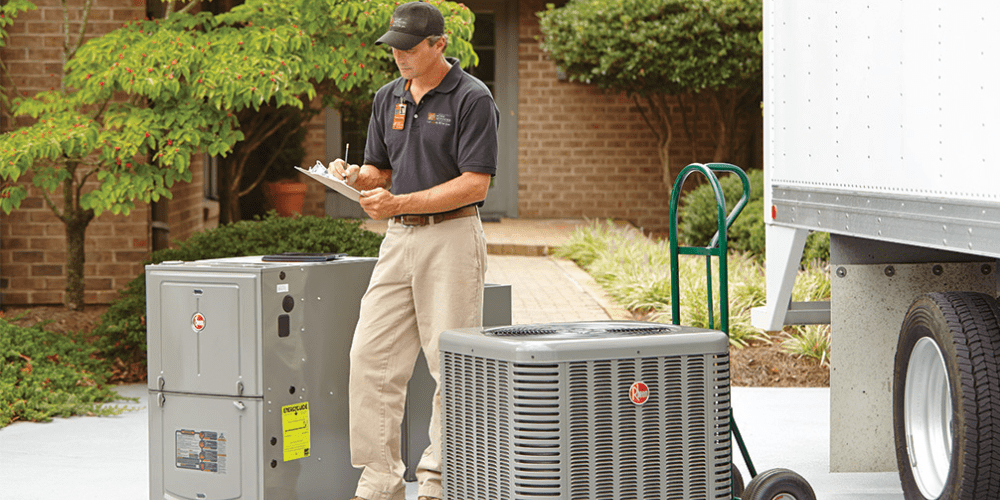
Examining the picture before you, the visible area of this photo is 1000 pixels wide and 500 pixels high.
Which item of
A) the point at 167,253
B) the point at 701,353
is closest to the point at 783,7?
the point at 701,353

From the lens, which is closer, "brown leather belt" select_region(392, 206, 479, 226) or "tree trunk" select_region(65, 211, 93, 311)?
"brown leather belt" select_region(392, 206, 479, 226)

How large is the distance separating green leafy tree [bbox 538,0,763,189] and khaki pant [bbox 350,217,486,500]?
1058cm

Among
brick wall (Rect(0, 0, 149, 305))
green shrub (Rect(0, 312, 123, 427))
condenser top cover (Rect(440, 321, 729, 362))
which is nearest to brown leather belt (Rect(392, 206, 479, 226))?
condenser top cover (Rect(440, 321, 729, 362))

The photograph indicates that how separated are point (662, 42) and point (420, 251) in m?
10.9

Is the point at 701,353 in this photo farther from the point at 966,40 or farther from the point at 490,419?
the point at 966,40

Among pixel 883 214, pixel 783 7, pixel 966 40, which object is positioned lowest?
pixel 883 214

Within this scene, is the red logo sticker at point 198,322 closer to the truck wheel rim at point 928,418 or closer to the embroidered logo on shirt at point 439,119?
the embroidered logo on shirt at point 439,119

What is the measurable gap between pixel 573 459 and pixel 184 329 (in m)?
1.83

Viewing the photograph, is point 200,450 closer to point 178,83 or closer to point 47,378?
point 47,378

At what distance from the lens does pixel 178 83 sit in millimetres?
7324

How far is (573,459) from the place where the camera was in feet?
11.9

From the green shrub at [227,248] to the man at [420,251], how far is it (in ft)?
11.3

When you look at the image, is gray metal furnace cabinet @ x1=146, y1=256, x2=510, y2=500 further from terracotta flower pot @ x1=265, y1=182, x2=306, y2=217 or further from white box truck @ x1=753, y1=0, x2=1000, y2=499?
terracotta flower pot @ x1=265, y1=182, x2=306, y2=217

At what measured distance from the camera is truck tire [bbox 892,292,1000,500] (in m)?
4.04
